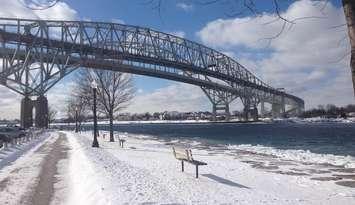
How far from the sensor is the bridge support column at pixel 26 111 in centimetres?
7522

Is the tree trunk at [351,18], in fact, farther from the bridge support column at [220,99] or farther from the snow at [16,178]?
the bridge support column at [220,99]

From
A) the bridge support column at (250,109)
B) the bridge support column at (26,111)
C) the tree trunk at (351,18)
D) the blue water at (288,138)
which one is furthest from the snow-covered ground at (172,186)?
the bridge support column at (250,109)

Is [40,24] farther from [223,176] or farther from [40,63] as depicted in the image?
[223,176]

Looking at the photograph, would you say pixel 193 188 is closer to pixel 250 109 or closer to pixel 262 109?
pixel 250 109

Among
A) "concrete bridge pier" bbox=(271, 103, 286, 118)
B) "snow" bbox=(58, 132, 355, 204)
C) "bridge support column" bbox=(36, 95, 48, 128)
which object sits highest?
"concrete bridge pier" bbox=(271, 103, 286, 118)

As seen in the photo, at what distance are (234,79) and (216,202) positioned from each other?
14053 cm

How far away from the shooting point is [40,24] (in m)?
86.2

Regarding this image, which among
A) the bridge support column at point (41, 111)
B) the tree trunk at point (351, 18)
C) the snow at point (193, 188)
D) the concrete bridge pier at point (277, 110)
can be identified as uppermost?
the concrete bridge pier at point (277, 110)

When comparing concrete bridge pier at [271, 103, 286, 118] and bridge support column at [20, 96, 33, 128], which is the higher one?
concrete bridge pier at [271, 103, 286, 118]

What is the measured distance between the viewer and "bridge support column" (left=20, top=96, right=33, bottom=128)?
247ft

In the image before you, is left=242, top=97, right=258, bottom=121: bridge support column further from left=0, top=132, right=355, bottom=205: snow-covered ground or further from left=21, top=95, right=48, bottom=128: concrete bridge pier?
left=0, top=132, right=355, bottom=205: snow-covered ground

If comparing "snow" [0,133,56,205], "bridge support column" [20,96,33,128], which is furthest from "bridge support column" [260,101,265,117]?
"snow" [0,133,56,205]

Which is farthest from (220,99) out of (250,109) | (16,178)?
(16,178)

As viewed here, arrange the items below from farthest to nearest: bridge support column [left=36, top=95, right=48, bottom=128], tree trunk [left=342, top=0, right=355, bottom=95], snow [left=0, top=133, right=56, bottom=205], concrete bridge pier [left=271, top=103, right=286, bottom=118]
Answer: concrete bridge pier [left=271, top=103, right=286, bottom=118]
bridge support column [left=36, top=95, right=48, bottom=128]
snow [left=0, top=133, right=56, bottom=205]
tree trunk [left=342, top=0, right=355, bottom=95]
